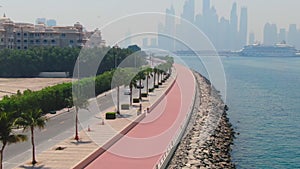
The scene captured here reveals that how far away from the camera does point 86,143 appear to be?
27719mm

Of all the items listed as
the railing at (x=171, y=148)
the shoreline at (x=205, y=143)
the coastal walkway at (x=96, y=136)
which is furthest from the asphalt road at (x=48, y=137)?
the shoreline at (x=205, y=143)

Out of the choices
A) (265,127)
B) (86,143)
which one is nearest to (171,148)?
(86,143)

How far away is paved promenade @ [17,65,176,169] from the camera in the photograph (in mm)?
23250

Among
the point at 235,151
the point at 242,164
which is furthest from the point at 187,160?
the point at 235,151

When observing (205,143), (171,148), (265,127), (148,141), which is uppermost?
(148,141)

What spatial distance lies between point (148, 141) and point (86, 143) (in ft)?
13.5

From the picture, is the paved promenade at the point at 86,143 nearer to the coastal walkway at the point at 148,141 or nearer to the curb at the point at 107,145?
the curb at the point at 107,145

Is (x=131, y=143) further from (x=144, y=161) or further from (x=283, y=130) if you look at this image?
(x=283, y=130)

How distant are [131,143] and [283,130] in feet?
67.1

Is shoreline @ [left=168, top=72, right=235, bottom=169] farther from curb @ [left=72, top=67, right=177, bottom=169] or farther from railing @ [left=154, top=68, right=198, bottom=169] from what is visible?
curb @ [left=72, top=67, right=177, bottom=169]

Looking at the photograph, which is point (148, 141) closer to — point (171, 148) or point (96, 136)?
point (171, 148)

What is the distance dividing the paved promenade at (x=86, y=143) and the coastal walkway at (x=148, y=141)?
67cm

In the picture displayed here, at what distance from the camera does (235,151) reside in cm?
3475

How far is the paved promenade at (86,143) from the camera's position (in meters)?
23.2
